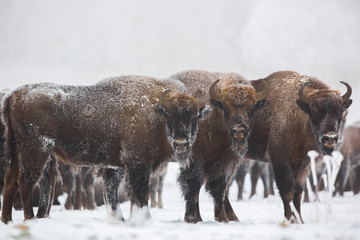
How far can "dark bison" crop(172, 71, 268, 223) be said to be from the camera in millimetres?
7074

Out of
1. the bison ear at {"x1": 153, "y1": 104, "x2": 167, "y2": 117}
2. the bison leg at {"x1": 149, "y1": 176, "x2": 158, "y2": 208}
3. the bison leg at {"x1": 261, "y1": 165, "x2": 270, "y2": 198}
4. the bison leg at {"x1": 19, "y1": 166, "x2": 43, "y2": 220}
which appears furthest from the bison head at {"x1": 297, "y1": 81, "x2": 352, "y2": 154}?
the bison leg at {"x1": 261, "y1": 165, "x2": 270, "y2": 198}

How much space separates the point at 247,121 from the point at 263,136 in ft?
3.38

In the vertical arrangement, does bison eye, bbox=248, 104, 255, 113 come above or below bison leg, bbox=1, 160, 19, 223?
above

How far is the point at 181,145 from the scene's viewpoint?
21.1 feet

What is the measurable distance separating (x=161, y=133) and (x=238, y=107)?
4.36ft

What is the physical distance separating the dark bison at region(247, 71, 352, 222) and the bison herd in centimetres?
2

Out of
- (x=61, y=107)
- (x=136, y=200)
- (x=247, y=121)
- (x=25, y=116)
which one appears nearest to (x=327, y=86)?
(x=247, y=121)

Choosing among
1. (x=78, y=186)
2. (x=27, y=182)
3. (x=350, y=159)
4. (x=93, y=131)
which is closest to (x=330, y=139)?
(x=93, y=131)

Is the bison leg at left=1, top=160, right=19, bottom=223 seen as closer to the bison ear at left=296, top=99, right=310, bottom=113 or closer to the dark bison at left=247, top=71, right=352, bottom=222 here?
the dark bison at left=247, top=71, right=352, bottom=222

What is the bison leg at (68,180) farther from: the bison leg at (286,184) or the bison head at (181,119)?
the bison leg at (286,184)

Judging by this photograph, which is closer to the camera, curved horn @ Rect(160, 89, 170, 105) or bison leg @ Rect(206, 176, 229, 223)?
curved horn @ Rect(160, 89, 170, 105)

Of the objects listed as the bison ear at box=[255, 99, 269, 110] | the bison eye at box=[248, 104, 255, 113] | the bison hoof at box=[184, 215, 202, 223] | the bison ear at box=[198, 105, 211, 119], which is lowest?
the bison hoof at box=[184, 215, 202, 223]

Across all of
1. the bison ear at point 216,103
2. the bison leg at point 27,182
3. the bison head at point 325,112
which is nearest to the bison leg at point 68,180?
the bison leg at point 27,182

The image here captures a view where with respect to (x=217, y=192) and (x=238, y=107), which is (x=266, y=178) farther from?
(x=238, y=107)
